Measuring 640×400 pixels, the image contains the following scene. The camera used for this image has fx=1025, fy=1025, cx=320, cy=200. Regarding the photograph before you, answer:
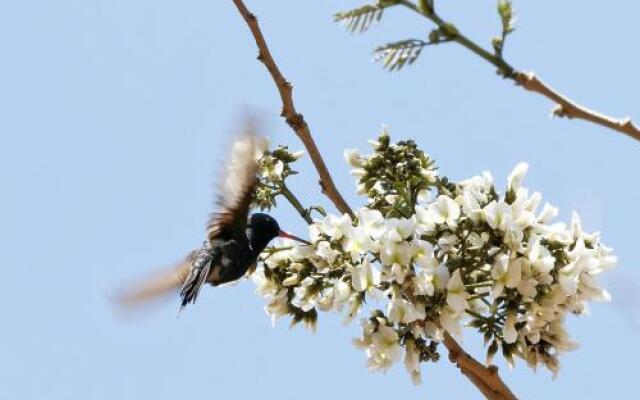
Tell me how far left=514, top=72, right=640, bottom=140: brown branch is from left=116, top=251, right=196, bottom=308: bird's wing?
2566 mm

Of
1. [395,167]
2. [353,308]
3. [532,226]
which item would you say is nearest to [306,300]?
[353,308]

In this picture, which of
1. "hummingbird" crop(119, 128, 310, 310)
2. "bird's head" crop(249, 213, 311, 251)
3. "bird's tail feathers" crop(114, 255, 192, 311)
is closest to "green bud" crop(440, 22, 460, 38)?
"hummingbird" crop(119, 128, 310, 310)

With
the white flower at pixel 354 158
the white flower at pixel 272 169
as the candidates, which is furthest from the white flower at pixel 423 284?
the white flower at pixel 272 169

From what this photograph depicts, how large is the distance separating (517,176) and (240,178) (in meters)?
1.11

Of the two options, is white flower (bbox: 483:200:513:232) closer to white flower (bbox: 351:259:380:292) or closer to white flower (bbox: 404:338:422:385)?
white flower (bbox: 351:259:380:292)

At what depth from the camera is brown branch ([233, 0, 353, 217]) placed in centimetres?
323

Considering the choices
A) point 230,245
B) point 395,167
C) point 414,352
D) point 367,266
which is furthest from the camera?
point 230,245

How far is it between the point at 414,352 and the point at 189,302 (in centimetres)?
100

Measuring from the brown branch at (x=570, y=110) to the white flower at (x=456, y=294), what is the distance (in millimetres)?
1182

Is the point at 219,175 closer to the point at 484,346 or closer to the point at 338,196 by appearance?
the point at 338,196

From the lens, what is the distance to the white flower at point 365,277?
3363mm

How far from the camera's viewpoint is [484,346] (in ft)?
12.1

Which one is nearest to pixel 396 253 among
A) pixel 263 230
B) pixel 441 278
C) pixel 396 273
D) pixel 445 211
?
pixel 396 273

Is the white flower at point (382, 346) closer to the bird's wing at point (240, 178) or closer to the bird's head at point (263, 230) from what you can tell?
the bird's head at point (263, 230)
